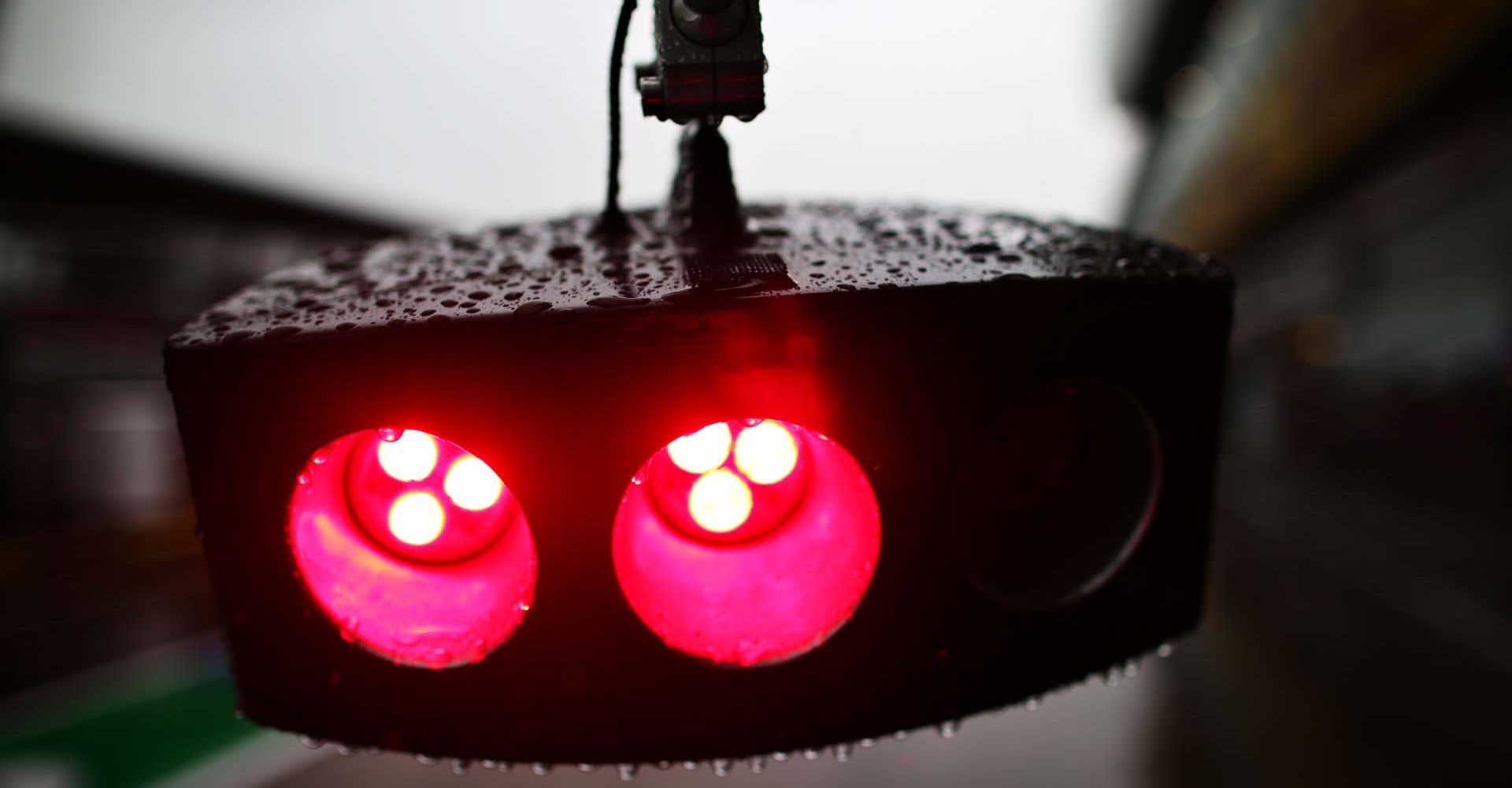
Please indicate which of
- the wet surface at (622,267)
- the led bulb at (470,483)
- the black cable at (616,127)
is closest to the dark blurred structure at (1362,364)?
the wet surface at (622,267)

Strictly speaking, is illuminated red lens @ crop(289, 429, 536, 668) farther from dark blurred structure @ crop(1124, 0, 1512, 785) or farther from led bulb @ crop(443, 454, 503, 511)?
dark blurred structure @ crop(1124, 0, 1512, 785)

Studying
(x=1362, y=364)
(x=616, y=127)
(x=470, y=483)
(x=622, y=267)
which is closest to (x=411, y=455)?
(x=470, y=483)

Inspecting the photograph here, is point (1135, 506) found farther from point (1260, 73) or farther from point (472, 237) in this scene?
point (1260, 73)

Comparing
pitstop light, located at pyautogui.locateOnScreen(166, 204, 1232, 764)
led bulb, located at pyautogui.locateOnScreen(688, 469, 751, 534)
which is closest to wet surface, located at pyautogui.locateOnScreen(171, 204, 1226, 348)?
pitstop light, located at pyautogui.locateOnScreen(166, 204, 1232, 764)

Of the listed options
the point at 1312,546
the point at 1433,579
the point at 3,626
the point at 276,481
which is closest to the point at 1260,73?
the point at 1433,579

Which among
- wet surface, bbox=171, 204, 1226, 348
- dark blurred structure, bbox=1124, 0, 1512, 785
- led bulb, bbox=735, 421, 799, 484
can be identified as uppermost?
wet surface, bbox=171, 204, 1226, 348

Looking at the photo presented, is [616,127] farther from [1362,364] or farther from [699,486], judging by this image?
[1362,364]

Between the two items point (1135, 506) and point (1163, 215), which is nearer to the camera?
point (1135, 506)
